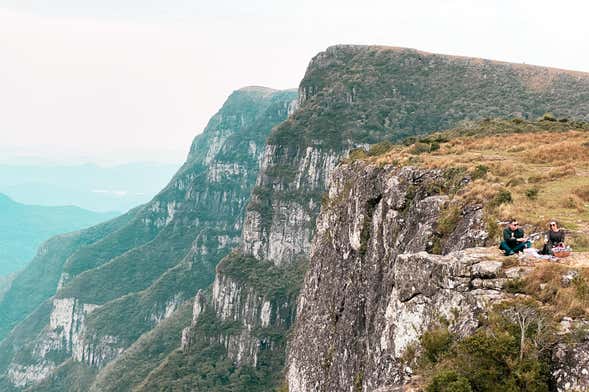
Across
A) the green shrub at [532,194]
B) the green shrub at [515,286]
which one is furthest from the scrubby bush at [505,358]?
the green shrub at [532,194]

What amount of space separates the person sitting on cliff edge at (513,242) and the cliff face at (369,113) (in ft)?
451

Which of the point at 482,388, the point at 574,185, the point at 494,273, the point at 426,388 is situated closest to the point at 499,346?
the point at 482,388

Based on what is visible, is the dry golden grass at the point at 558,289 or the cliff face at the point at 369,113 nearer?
the dry golden grass at the point at 558,289

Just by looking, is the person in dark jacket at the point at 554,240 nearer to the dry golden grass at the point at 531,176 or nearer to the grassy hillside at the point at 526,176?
the grassy hillside at the point at 526,176

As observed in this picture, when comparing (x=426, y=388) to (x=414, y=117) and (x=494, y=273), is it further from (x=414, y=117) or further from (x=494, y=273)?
(x=414, y=117)

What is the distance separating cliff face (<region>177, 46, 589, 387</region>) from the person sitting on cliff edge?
5411 inches

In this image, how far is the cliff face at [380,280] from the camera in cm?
1778

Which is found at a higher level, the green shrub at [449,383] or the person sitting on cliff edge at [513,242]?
the person sitting on cliff edge at [513,242]

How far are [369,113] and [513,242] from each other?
169 m

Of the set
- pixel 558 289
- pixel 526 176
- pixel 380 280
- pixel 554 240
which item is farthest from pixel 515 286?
pixel 380 280

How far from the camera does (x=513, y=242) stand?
17594 mm

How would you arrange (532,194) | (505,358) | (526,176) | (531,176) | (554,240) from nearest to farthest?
(505,358), (554,240), (532,194), (531,176), (526,176)

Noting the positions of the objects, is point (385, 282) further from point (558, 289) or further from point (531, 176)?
point (558, 289)

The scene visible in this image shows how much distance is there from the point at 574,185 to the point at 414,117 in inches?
5996
